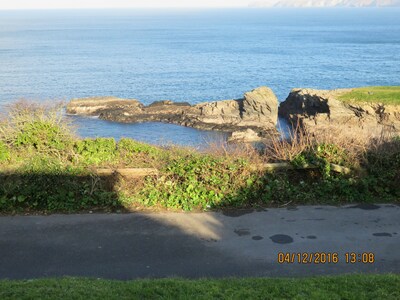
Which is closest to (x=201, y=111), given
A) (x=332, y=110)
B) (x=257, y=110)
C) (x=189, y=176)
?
(x=257, y=110)

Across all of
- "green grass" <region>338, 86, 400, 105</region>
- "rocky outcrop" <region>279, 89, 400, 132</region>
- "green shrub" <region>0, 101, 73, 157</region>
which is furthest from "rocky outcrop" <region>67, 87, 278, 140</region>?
"green shrub" <region>0, 101, 73, 157</region>

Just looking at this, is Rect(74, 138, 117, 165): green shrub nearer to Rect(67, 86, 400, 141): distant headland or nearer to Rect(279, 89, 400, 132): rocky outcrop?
Rect(279, 89, 400, 132): rocky outcrop

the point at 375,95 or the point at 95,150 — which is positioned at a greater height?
the point at 95,150

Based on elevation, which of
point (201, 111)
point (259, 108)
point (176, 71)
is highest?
point (176, 71)

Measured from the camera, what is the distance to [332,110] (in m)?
44.3

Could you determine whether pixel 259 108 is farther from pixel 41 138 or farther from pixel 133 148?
pixel 41 138

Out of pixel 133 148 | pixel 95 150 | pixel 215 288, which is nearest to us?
pixel 215 288

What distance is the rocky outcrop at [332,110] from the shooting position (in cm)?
3941

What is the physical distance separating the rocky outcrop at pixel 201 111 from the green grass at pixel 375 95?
7326 mm

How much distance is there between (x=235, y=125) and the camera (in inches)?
1966

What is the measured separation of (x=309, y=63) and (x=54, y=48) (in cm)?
5530

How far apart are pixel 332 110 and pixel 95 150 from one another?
116 ft

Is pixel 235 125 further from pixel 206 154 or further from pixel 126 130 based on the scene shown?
pixel 206 154

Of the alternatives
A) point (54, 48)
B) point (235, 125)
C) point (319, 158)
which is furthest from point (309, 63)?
point (319, 158)
